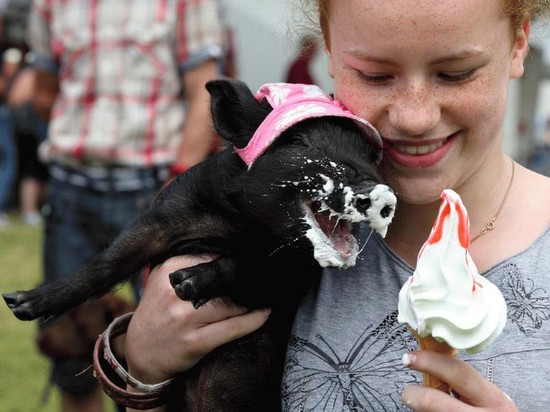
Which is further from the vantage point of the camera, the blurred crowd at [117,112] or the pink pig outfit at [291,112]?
the blurred crowd at [117,112]

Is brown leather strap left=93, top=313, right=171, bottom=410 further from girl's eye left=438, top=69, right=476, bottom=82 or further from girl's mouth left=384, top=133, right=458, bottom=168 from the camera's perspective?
girl's eye left=438, top=69, right=476, bottom=82

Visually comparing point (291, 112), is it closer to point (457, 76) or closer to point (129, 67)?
point (457, 76)

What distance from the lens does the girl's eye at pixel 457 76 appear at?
5.14 feet

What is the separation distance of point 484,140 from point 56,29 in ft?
9.16

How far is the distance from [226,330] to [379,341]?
336 mm

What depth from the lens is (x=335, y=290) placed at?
176 cm

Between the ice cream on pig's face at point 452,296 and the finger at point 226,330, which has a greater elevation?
the ice cream on pig's face at point 452,296

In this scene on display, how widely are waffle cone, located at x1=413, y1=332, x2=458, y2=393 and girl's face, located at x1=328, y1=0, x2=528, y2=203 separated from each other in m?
0.32

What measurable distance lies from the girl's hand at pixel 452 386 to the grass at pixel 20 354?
294cm

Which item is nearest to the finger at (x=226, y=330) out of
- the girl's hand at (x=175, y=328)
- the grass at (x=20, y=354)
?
the girl's hand at (x=175, y=328)

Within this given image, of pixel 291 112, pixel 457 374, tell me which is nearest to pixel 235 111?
pixel 291 112

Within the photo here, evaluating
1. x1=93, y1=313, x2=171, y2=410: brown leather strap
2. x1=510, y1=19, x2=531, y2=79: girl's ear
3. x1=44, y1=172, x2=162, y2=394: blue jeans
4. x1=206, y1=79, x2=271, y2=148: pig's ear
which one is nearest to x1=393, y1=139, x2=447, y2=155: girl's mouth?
x1=510, y1=19, x2=531, y2=79: girl's ear

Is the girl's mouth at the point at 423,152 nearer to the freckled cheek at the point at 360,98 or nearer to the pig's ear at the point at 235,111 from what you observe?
the freckled cheek at the point at 360,98

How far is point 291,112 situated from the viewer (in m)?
1.72
